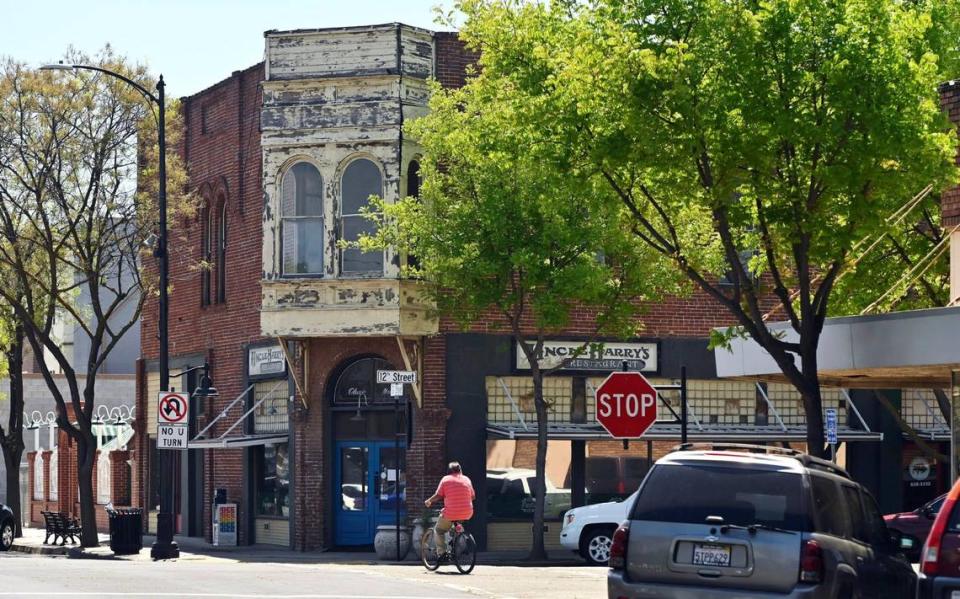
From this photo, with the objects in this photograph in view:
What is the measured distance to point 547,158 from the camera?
1994 cm

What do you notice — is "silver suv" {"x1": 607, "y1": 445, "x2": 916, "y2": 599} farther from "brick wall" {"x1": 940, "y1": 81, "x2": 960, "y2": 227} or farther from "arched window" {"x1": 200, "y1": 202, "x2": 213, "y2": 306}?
"arched window" {"x1": 200, "y1": 202, "x2": 213, "y2": 306}

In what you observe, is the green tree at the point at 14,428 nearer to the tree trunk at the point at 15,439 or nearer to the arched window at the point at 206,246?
the tree trunk at the point at 15,439

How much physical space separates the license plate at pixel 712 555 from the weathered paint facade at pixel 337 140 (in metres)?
19.2

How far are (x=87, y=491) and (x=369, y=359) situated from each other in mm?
6744

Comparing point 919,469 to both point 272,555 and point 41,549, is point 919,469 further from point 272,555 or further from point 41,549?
point 41,549

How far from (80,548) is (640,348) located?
12420 millimetres

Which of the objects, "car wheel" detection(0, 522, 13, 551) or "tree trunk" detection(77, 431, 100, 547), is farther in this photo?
"car wheel" detection(0, 522, 13, 551)

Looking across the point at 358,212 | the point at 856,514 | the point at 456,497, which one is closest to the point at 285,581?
the point at 456,497

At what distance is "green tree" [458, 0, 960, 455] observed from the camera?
18719 mm

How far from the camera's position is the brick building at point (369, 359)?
32500 millimetres

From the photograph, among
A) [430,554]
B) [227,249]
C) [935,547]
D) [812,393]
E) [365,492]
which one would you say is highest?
[227,249]

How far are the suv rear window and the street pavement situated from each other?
6601 mm

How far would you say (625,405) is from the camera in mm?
20891

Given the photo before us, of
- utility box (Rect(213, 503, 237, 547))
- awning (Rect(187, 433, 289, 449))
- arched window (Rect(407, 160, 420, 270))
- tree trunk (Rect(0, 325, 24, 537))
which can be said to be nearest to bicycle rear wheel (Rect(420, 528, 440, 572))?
arched window (Rect(407, 160, 420, 270))
